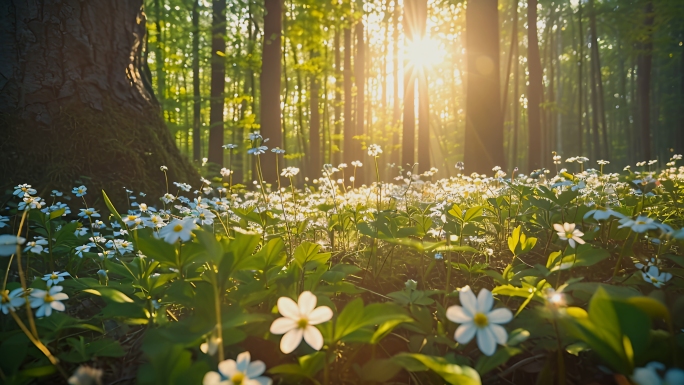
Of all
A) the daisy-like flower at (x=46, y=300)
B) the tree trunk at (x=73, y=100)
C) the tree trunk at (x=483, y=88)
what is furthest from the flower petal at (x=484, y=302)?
the tree trunk at (x=483, y=88)

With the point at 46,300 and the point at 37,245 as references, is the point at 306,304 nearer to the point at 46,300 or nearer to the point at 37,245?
the point at 46,300

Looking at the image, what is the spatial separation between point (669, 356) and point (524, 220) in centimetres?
138

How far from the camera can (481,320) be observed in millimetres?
820

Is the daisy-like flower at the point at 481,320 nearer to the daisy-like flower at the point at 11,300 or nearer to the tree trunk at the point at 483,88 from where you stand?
the daisy-like flower at the point at 11,300

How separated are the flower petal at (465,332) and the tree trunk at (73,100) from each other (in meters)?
3.16

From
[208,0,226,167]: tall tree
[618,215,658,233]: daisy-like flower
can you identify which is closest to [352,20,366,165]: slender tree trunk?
[208,0,226,167]: tall tree

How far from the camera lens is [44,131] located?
319 centimetres

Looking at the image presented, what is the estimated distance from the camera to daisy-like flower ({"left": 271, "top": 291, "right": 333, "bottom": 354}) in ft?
2.63

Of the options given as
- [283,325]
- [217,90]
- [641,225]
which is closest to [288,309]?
[283,325]

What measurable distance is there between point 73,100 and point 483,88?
516 centimetres

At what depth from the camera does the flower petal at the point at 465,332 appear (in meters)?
0.77

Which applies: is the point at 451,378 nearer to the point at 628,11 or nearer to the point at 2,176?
the point at 2,176

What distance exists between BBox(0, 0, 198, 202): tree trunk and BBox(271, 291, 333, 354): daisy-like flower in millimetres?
2873

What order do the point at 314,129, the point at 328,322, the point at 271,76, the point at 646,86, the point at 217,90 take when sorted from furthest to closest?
the point at 314,129, the point at 646,86, the point at 217,90, the point at 271,76, the point at 328,322
